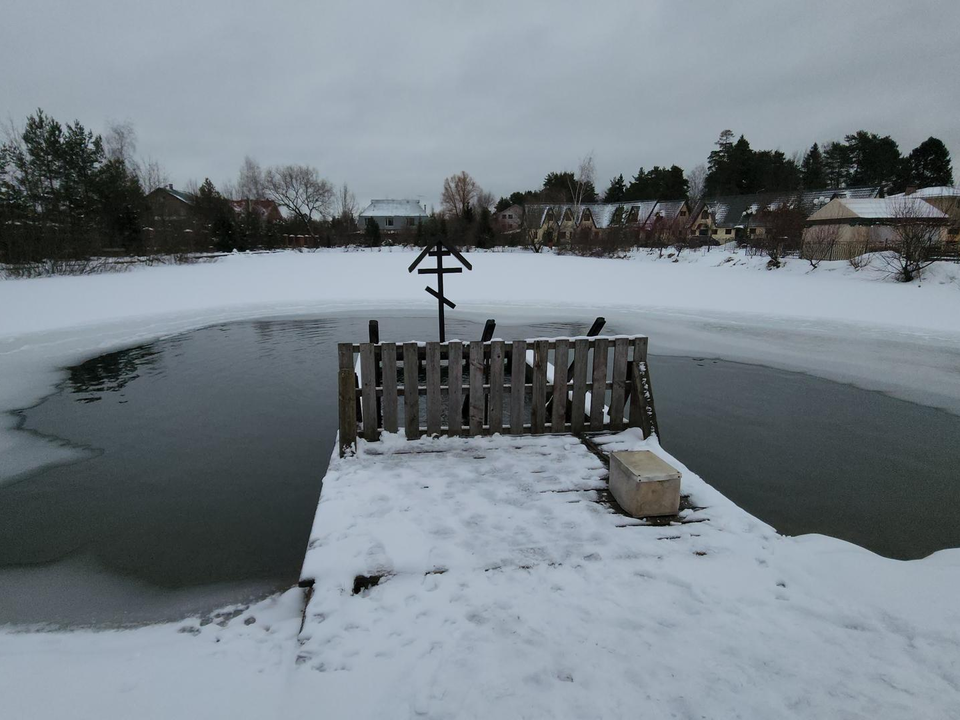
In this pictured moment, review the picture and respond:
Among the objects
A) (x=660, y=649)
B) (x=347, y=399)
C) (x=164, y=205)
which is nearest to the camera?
(x=660, y=649)

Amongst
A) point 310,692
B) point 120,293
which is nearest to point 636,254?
point 120,293

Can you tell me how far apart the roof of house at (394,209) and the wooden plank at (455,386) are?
87.7m

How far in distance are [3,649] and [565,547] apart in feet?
12.3

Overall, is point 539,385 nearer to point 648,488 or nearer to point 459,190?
point 648,488

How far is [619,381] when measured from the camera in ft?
18.1

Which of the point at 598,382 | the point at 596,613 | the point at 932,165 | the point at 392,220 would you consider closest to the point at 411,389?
the point at 598,382

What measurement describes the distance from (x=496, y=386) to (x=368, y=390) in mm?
1361

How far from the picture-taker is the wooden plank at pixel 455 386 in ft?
16.8

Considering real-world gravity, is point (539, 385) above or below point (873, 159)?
below

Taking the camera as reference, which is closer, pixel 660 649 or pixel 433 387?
pixel 660 649

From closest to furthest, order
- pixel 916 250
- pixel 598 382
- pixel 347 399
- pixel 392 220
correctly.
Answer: pixel 347 399, pixel 598 382, pixel 916 250, pixel 392 220

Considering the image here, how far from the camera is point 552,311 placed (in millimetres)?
18016

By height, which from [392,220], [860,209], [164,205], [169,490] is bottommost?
[169,490]

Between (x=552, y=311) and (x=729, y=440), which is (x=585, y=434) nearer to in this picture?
(x=729, y=440)
